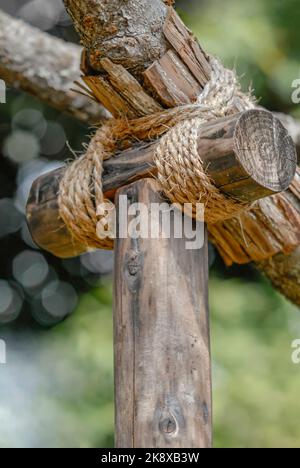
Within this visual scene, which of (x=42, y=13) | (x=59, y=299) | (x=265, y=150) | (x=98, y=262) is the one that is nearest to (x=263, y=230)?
(x=265, y=150)

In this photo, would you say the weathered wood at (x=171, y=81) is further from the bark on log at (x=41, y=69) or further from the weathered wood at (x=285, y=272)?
the bark on log at (x=41, y=69)

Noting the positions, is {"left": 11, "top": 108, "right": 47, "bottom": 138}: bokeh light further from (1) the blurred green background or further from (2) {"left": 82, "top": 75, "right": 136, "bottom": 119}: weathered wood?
(2) {"left": 82, "top": 75, "right": 136, "bottom": 119}: weathered wood

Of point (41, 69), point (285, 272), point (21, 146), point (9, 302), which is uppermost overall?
point (21, 146)

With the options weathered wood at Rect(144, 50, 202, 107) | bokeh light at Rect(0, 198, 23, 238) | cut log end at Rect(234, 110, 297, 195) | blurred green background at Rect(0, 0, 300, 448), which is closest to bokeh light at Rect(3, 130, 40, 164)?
bokeh light at Rect(0, 198, 23, 238)

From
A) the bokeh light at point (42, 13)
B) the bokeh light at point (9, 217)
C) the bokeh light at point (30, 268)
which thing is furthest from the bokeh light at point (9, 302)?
the bokeh light at point (42, 13)

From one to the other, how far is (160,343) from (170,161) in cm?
26

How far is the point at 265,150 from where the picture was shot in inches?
41.1

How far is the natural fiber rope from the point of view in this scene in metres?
1.05

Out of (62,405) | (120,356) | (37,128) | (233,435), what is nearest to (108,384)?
(62,405)

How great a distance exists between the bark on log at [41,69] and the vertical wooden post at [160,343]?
102 centimetres

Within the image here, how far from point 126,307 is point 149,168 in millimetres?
213

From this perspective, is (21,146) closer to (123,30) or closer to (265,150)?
(123,30)

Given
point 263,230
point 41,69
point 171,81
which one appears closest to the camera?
point 171,81

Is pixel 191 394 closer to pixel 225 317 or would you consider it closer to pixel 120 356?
pixel 120 356
